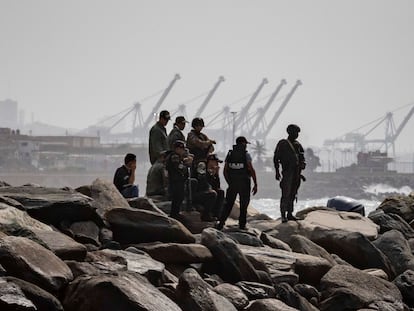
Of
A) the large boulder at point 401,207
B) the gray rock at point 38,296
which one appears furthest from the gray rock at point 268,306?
the large boulder at point 401,207

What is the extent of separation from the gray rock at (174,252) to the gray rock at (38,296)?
3.18 m

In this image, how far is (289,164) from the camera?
1714 centimetres

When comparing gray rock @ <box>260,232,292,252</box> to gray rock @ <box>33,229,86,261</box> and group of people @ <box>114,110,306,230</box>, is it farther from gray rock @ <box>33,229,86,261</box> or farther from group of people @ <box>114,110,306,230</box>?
gray rock @ <box>33,229,86,261</box>

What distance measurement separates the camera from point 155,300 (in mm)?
9508

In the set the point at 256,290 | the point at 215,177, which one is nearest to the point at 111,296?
the point at 256,290

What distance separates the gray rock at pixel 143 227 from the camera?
512 inches

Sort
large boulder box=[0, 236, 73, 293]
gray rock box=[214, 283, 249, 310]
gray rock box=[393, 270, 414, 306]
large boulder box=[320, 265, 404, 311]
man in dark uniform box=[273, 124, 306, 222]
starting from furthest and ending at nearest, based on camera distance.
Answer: man in dark uniform box=[273, 124, 306, 222]
gray rock box=[393, 270, 414, 306]
large boulder box=[320, 265, 404, 311]
gray rock box=[214, 283, 249, 310]
large boulder box=[0, 236, 73, 293]

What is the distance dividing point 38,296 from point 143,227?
402 centimetres

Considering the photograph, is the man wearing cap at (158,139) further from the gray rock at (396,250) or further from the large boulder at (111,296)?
the large boulder at (111,296)

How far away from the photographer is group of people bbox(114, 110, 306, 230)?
49.1 feet

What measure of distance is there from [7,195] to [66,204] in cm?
92

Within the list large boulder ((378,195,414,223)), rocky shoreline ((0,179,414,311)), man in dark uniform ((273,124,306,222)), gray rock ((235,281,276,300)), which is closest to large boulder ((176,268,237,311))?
rocky shoreline ((0,179,414,311))

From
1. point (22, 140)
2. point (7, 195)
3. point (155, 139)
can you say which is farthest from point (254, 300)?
point (22, 140)

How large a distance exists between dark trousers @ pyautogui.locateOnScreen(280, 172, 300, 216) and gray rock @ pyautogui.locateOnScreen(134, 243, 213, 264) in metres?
4.95
